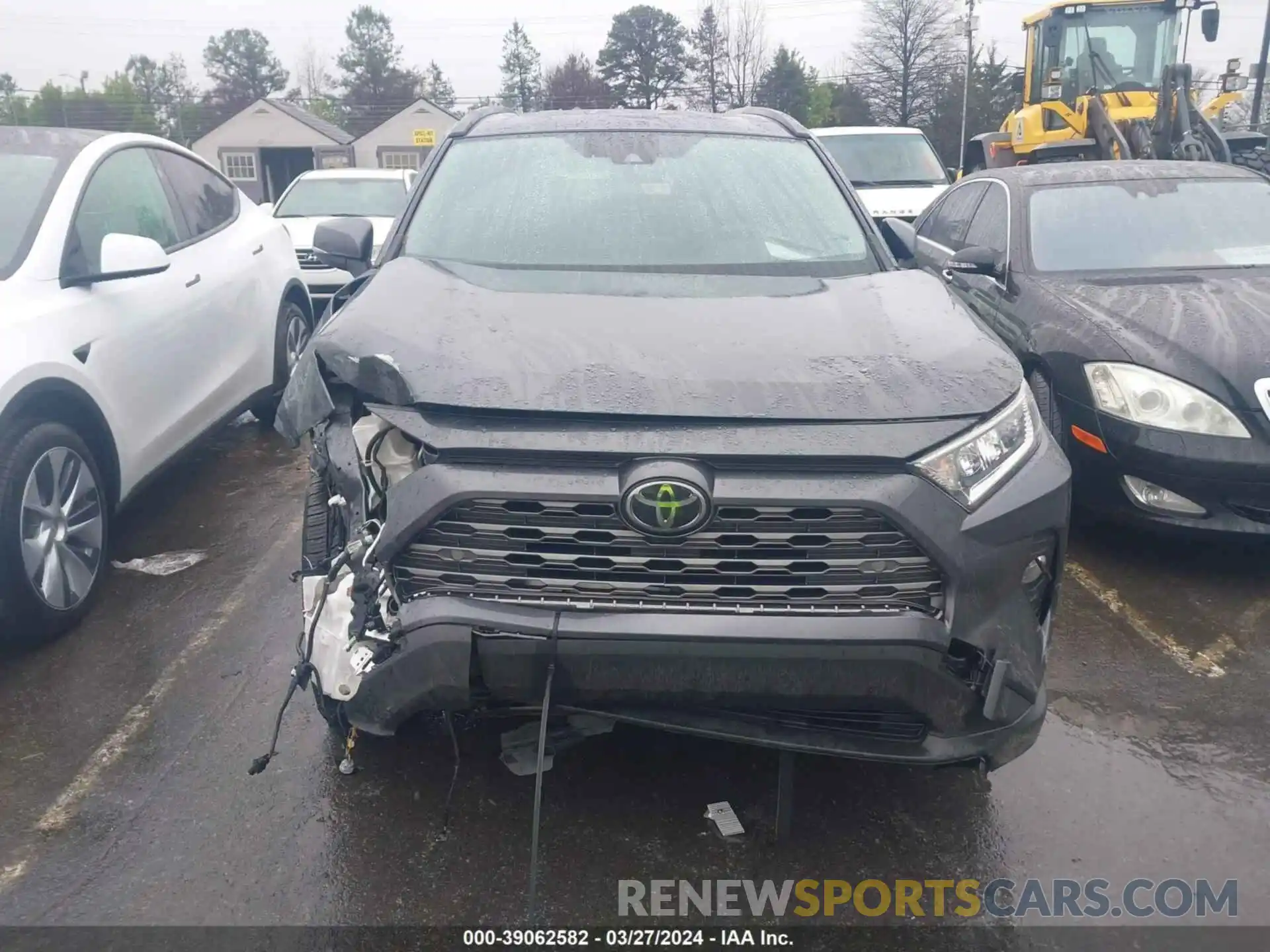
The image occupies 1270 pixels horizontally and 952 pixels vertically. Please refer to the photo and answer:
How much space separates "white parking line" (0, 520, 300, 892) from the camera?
8.50ft

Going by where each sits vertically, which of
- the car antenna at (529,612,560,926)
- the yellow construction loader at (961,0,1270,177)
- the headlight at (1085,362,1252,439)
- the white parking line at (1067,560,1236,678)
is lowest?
the white parking line at (1067,560,1236,678)

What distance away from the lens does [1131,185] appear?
566 centimetres

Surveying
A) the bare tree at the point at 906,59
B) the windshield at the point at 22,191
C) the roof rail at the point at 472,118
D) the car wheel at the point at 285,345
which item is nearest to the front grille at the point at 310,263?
the car wheel at the point at 285,345

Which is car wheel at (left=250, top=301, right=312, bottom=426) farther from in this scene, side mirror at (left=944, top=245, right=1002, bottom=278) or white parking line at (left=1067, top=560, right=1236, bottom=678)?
white parking line at (left=1067, top=560, right=1236, bottom=678)

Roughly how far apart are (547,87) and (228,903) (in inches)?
2703

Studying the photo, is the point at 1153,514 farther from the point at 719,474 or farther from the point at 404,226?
the point at 404,226

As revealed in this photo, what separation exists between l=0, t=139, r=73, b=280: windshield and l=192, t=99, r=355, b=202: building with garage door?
175ft

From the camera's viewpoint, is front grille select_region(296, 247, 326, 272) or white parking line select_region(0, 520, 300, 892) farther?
front grille select_region(296, 247, 326, 272)

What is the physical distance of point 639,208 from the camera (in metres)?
3.47

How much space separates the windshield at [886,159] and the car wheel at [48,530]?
10.1 m

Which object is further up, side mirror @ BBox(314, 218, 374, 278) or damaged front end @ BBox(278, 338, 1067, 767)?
side mirror @ BBox(314, 218, 374, 278)

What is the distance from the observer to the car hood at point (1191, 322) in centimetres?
397

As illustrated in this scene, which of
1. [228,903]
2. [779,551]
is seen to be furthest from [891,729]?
[228,903]

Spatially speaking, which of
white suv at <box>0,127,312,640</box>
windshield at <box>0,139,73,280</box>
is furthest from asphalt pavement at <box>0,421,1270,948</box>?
windshield at <box>0,139,73,280</box>
